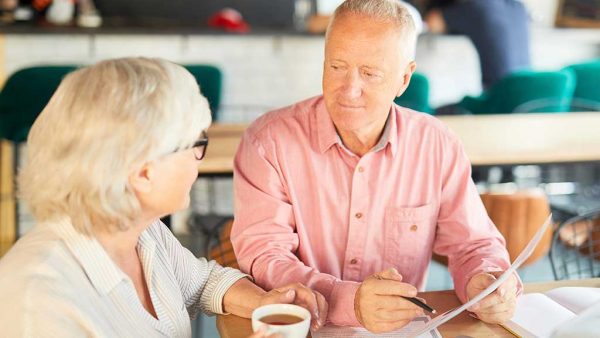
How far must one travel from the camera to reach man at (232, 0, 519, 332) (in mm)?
1772

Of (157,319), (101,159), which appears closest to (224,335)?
(157,319)

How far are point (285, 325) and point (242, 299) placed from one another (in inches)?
12.2

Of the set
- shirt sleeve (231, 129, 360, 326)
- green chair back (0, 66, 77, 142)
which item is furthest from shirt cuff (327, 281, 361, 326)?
green chair back (0, 66, 77, 142)

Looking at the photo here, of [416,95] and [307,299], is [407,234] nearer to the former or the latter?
[307,299]

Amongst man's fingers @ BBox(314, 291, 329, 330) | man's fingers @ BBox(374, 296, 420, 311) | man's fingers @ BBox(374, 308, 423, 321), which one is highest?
man's fingers @ BBox(374, 296, 420, 311)

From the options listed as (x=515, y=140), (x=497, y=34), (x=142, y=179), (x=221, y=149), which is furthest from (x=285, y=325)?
(x=497, y=34)

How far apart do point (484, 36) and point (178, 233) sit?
2234 mm

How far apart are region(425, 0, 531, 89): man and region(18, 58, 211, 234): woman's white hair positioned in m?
3.75

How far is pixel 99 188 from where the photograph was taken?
125 centimetres

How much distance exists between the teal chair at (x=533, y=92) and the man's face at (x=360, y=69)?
260cm

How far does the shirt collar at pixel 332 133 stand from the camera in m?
1.86

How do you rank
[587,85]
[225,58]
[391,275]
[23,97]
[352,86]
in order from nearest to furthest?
[391,275]
[352,86]
[23,97]
[587,85]
[225,58]

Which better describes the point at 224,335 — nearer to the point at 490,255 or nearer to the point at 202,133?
the point at 202,133

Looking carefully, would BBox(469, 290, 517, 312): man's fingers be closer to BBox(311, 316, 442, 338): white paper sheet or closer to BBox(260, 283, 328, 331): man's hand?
BBox(311, 316, 442, 338): white paper sheet
